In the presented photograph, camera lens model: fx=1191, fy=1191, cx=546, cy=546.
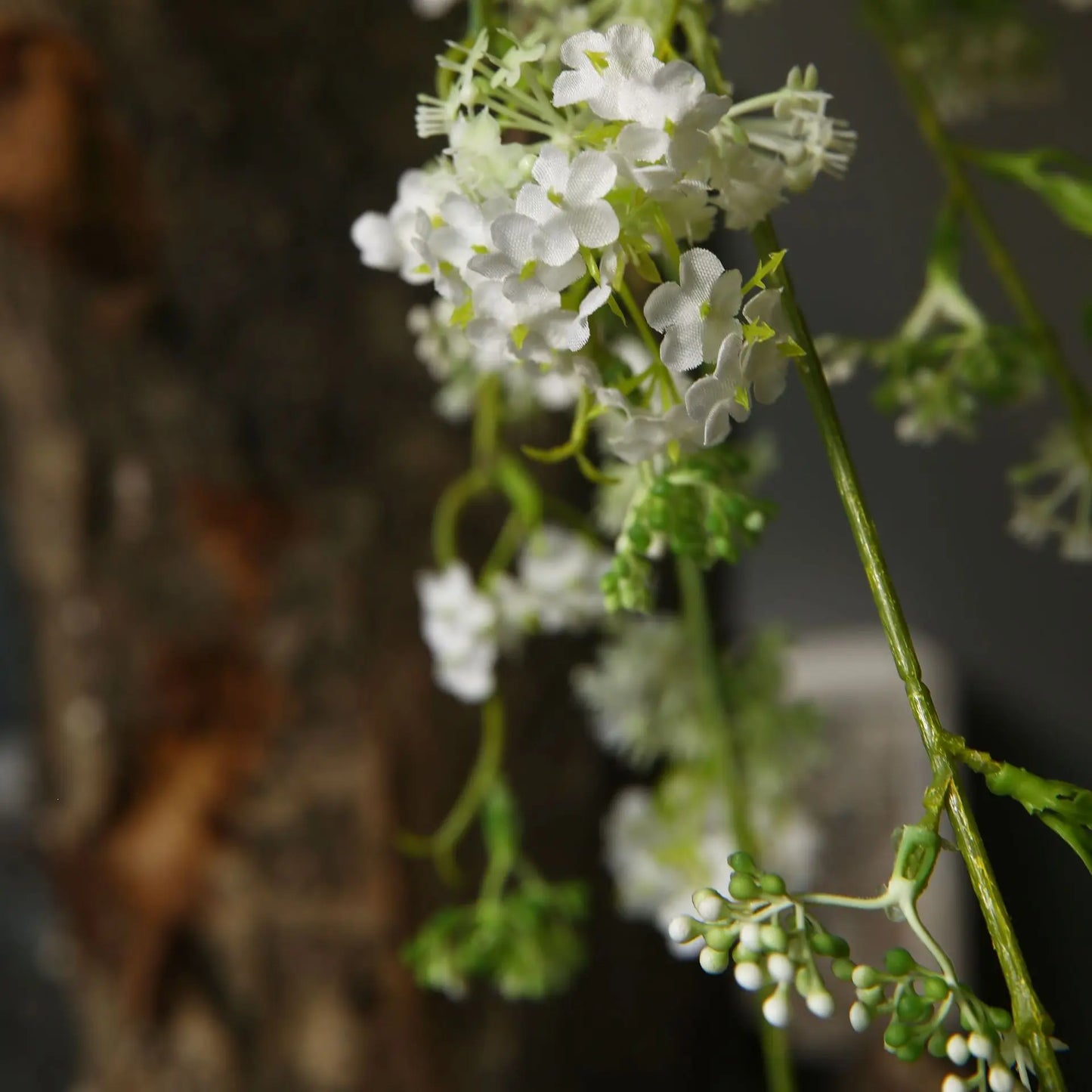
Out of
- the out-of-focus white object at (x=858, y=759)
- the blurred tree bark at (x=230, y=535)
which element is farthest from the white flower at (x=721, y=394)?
the out-of-focus white object at (x=858, y=759)

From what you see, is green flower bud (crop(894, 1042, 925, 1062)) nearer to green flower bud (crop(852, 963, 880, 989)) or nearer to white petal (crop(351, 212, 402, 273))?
green flower bud (crop(852, 963, 880, 989))

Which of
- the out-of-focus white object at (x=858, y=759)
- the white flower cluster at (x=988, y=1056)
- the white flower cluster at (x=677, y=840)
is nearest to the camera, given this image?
the white flower cluster at (x=988, y=1056)

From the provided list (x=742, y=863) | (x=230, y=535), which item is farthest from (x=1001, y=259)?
(x=230, y=535)

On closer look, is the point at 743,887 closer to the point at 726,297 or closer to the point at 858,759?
the point at 726,297

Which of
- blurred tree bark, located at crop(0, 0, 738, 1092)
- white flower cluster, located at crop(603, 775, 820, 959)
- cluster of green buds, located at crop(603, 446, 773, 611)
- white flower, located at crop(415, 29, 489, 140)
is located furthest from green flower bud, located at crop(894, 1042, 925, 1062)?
blurred tree bark, located at crop(0, 0, 738, 1092)

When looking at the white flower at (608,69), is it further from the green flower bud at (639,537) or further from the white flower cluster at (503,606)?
the white flower cluster at (503,606)
